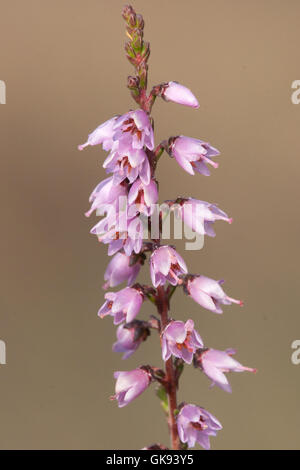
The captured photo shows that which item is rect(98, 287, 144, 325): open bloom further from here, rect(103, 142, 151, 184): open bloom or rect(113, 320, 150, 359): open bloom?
rect(103, 142, 151, 184): open bloom

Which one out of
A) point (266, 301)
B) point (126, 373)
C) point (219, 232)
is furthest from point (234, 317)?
point (126, 373)

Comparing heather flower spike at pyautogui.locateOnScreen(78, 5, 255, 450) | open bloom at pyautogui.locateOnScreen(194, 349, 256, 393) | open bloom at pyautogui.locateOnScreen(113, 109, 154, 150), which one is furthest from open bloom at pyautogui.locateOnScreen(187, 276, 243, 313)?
open bloom at pyautogui.locateOnScreen(113, 109, 154, 150)

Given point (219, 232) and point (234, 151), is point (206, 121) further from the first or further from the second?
point (219, 232)

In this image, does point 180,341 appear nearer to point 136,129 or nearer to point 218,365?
point 218,365

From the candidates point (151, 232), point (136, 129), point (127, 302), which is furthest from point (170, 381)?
point (136, 129)

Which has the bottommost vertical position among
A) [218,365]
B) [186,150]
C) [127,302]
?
[218,365]
